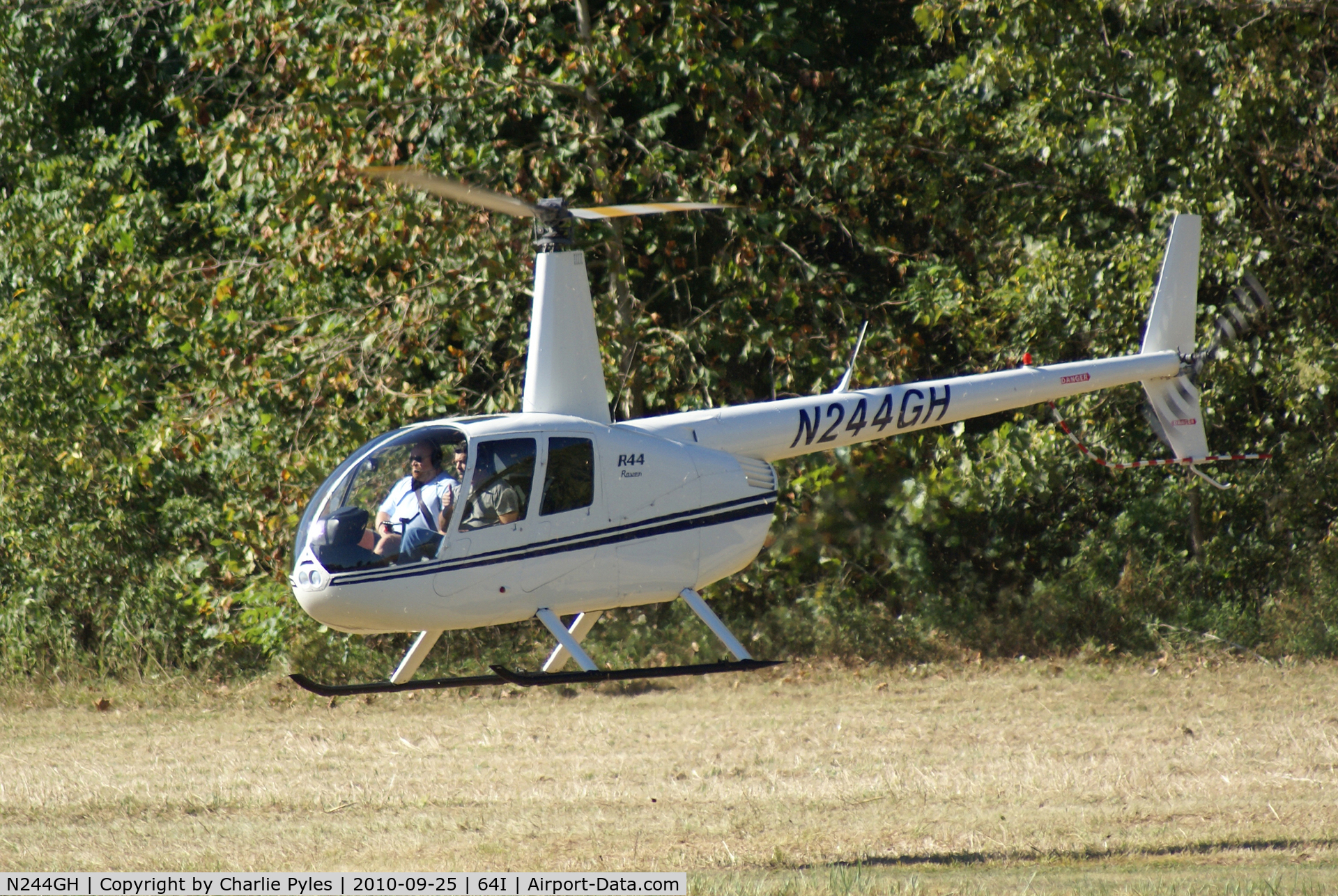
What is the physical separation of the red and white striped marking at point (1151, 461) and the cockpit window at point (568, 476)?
4.76m

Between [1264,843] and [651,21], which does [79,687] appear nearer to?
[651,21]

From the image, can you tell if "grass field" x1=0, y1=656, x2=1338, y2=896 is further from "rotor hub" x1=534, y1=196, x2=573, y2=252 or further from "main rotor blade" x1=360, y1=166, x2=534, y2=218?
"main rotor blade" x1=360, y1=166, x2=534, y2=218

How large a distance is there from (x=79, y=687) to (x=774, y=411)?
30.3ft

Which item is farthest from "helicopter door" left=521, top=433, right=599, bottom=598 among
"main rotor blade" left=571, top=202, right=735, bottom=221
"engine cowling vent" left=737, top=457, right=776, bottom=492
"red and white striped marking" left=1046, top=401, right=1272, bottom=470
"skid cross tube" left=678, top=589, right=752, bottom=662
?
"red and white striped marking" left=1046, top=401, right=1272, bottom=470

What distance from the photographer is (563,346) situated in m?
7.91

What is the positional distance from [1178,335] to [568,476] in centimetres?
579

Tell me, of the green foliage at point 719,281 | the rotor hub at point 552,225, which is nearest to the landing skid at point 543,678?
the rotor hub at point 552,225

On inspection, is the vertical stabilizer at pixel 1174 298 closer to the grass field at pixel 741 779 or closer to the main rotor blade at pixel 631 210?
the grass field at pixel 741 779

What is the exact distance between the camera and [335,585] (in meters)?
7.01

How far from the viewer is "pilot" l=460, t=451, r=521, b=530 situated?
7.13 meters

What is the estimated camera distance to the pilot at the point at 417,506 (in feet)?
23.2

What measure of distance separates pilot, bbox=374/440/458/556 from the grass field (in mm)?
1903

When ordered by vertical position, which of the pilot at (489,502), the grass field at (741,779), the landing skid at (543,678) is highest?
the pilot at (489,502)

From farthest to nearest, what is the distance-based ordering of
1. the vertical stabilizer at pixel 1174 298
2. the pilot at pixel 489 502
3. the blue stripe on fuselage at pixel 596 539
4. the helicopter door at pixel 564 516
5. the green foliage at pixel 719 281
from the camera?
1. the green foliage at pixel 719 281
2. the vertical stabilizer at pixel 1174 298
3. the helicopter door at pixel 564 516
4. the pilot at pixel 489 502
5. the blue stripe on fuselage at pixel 596 539
